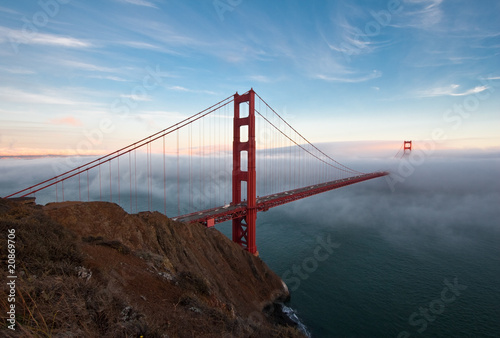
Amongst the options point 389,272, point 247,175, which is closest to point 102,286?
point 247,175

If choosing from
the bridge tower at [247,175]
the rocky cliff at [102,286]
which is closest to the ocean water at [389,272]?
the bridge tower at [247,175]

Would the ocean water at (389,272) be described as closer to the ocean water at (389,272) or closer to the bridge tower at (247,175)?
the ocean water at (389,272)

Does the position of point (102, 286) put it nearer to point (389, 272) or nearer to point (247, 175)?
point (247, 175)

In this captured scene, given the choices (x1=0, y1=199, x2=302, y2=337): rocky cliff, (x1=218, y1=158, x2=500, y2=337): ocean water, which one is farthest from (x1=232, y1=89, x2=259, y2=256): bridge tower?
(x1=0, y1=199, x2=302, y2=337): rocky cliff

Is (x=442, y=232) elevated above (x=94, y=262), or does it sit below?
below

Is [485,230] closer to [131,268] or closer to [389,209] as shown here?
[389,209]

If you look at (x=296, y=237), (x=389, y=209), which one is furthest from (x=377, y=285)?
(x=389, y=209)

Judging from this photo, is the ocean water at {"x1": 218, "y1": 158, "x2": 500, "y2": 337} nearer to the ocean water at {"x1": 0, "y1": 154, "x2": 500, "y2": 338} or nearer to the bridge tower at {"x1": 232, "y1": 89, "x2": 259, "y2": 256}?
the ocean water at {"x1": 0, "y1": 154, "x2": 500, "y2": 338}

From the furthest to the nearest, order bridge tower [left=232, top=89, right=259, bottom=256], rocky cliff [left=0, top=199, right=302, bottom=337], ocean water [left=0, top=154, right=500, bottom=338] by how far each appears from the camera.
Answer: bridge tower [left=232, top=89, right=259, bottom=256] → ocean water [left=0, top=154, right=500, bottom=338] → rocky cliff [left=0, top=199, right=302, bottom=337]
